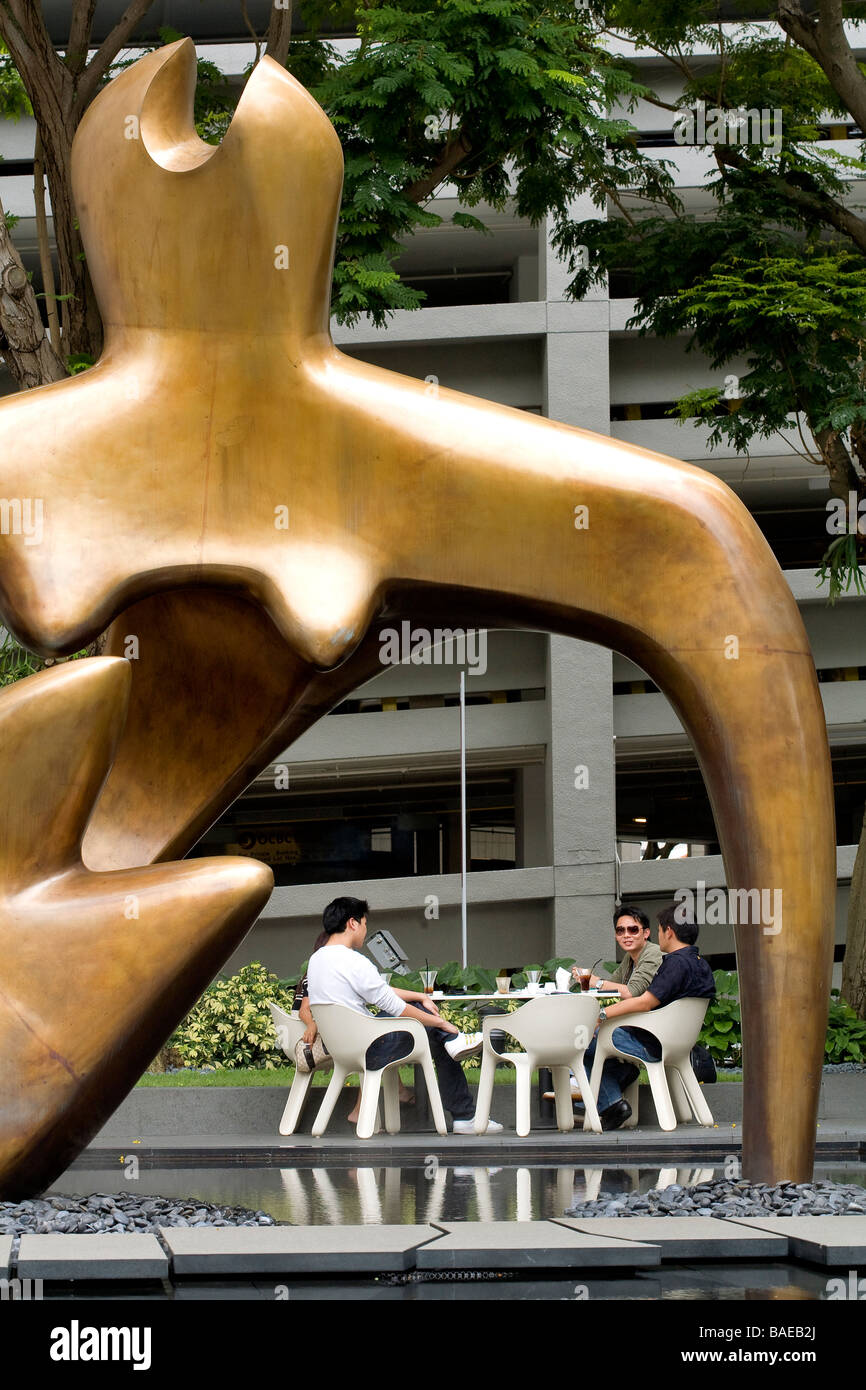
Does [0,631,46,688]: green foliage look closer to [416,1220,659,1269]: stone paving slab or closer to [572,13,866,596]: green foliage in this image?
[572,13,866,596]: green foliage

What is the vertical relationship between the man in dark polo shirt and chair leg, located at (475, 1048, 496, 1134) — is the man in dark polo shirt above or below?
above

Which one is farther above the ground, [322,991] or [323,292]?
[323,292]

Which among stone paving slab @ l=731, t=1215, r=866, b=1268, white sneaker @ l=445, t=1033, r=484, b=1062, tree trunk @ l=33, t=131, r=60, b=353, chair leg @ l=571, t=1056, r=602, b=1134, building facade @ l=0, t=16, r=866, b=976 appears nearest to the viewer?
stone paving slab @ l=731, t=1215, r=866, b=1268

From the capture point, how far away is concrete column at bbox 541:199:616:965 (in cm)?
2217

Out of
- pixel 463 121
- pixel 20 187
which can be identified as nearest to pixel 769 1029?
pixel 463 121

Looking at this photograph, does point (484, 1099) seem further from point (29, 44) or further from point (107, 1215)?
point (29, 44)

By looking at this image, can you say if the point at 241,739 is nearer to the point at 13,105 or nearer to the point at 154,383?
the point at 154,383

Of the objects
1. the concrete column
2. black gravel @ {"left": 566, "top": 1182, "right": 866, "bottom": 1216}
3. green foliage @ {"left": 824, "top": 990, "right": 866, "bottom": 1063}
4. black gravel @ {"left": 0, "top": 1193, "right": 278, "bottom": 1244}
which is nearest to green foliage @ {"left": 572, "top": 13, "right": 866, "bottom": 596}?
green foliage @ {"left": 824, "top": 990, "right": 866, "bottom": 1063}

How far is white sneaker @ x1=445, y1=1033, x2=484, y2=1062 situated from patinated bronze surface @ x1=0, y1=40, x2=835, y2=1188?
4841mm

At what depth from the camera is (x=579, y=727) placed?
73.3 ft

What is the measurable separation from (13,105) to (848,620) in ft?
49.5

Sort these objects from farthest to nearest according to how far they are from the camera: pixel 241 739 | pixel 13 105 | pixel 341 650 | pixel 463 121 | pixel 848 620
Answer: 1. pixel 848 620
2. pixel 13 105
3. pixel 463 121
4. pixel 241 739
5. pixel 341 650

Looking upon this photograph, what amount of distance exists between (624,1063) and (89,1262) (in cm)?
682

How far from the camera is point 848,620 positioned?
77.6 ft
